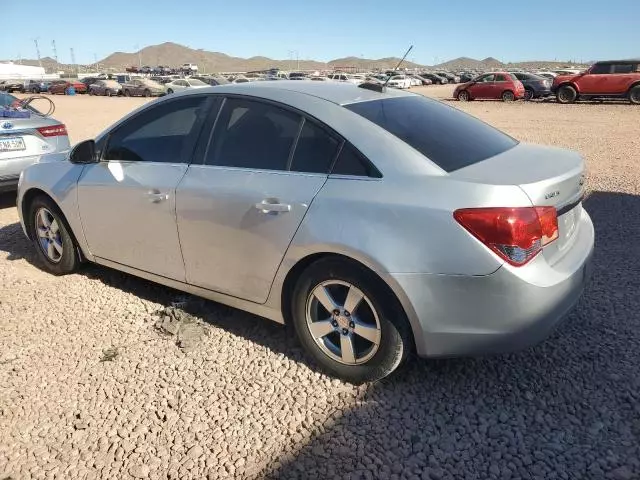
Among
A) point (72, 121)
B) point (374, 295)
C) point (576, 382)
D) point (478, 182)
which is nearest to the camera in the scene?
point (478, 182)

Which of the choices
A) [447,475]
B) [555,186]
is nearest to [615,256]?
[555,186]

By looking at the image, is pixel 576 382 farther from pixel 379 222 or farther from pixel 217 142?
pixel 217 142

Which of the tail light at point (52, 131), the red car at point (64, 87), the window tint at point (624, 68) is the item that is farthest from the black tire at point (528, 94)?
the red car at point (64, 87)

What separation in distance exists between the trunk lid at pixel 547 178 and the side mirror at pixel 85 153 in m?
2.77

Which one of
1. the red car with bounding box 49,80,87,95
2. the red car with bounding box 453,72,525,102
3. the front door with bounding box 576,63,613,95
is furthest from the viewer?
the red car with bounding box 49,80,87,95

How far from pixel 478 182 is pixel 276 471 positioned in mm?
1616

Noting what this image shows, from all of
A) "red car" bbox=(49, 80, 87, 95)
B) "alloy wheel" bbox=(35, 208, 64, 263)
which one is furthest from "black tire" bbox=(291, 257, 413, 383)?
"red car" bbox=(49, 80, 87, 95)

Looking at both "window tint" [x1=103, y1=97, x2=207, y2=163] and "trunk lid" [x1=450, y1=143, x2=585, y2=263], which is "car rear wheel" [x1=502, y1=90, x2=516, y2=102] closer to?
"trunk lid" [x1=450, y1=143, x2=585, y2=263]

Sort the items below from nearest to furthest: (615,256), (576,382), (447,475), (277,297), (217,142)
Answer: (447,475), (576,382), (277,297), (217,142), (615,256)

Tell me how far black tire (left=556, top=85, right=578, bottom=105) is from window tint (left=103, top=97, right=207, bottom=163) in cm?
2339

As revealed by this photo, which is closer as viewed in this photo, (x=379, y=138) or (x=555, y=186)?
(x=555, y=186)

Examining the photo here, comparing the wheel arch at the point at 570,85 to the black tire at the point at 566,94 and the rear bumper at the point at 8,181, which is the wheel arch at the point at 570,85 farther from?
the rear bumper at the point at 8,181

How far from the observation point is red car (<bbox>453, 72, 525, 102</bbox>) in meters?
25.0

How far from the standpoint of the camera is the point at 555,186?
8.41ft
